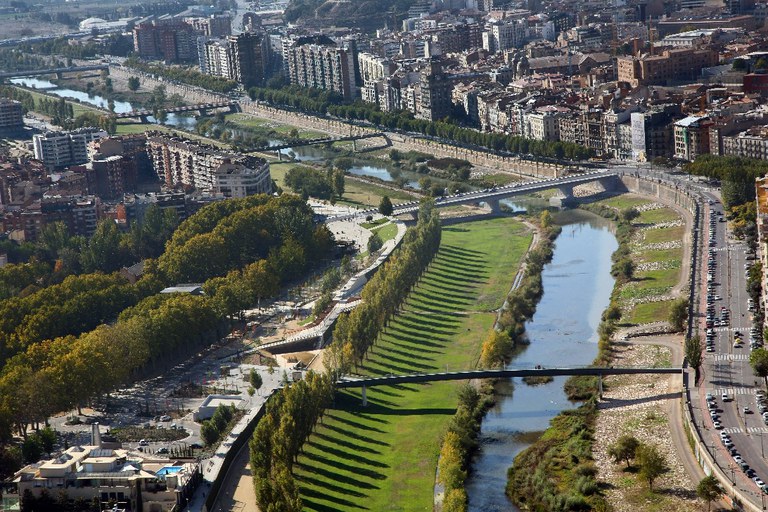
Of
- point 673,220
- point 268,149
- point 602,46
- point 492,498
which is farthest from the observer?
point 602,46

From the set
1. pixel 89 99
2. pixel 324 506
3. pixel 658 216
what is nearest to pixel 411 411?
pixel 324 506

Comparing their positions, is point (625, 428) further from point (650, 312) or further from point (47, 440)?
point (47, 440)

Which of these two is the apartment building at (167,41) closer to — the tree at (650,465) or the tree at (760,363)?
the tree at (760,363)

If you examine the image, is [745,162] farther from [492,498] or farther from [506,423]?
[492,498]

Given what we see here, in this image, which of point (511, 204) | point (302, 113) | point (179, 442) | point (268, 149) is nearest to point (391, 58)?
point (302, 113)

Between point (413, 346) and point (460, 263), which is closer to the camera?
point (413, 346)
